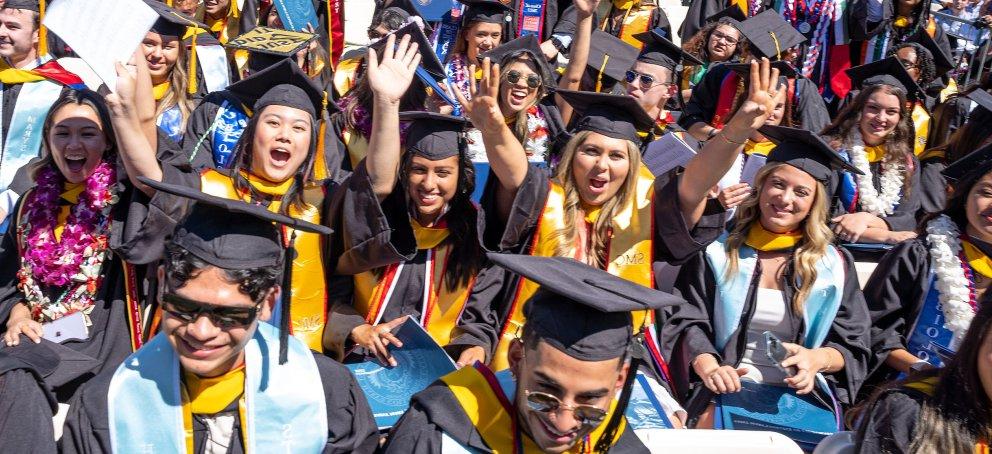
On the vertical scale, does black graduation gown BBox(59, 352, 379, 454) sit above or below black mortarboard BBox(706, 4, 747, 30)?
below

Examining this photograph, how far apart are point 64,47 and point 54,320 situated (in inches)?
120

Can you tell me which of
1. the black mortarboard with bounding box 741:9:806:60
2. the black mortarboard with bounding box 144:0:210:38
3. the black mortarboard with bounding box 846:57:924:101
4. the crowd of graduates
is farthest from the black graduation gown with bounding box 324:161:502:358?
the black mortarboard with bounding box 741:9:806:60

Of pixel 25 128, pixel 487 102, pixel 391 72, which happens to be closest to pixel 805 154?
pixel 487 102

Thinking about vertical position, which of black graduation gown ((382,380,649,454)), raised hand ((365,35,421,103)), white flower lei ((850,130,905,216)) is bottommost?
black graduation gown ((382,380,649,454))

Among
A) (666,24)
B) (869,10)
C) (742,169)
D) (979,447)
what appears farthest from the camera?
(666,24)

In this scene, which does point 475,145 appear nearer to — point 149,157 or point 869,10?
point 149,157

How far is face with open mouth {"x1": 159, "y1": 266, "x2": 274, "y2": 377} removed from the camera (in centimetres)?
235

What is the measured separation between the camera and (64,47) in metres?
5.88

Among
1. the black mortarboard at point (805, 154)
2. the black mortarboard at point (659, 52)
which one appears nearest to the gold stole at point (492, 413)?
the black mortarboard at point (805, 154)

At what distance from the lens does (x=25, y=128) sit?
17.4 ft

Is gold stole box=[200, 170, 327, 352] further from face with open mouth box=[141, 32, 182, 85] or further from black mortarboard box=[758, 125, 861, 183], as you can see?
black mortarboard box=[758, 125, 861, 183]

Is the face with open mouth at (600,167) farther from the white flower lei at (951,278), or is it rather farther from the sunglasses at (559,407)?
the sunglasses at (559,407)

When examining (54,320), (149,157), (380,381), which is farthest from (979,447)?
(54,320)

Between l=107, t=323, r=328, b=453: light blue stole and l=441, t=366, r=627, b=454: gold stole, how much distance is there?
389 millimetres
